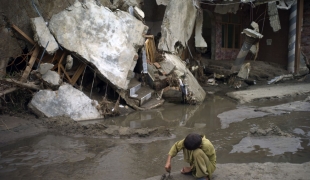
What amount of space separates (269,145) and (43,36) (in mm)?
5327

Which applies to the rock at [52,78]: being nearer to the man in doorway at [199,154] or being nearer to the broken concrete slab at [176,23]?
the broken concrete slab at [176,23]

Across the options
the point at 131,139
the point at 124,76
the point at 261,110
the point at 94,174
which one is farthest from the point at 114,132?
the point at 261,110

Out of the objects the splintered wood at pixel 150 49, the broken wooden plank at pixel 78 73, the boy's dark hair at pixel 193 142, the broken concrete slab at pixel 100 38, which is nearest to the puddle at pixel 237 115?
the broken concrete slab at pixel 100 38

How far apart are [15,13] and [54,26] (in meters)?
0.90

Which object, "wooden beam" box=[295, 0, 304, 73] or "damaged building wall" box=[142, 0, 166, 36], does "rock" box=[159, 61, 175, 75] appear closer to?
"damaged building wall" box=[142, 0, 166, 36]

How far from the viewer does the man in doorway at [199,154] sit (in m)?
3.18

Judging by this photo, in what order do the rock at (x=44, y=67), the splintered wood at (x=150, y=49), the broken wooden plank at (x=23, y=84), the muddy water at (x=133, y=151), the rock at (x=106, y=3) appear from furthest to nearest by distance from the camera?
the splintered wood at (x=150, y=49), the rock at (x=106, y=3), the rock at (x=44, y=67), the broken wooden plank at (x=23, y=84), the muddy water at (x=133, y=151)

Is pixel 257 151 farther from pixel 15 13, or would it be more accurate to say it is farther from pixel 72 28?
pixel 15 13

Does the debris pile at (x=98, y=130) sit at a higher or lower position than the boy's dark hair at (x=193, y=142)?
lower

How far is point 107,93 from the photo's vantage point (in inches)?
314

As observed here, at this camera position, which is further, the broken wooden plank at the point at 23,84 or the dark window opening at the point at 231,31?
the dark window opening at the point at 231,31

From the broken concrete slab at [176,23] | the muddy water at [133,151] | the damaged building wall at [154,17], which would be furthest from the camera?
the damaged building wall at [154,17]

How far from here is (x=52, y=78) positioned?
6625 mm

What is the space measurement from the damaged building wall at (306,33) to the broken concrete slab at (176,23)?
19.8 ft
